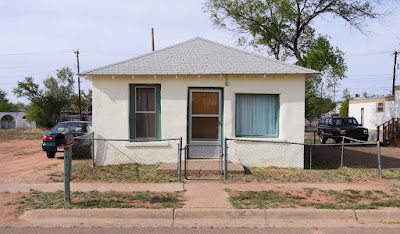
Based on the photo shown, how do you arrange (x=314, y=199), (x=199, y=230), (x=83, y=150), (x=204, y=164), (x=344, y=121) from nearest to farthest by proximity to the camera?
(x=199, y=230) < (x=314, y=199) < (x=204, y=164) < (x=83, y=150) < (x=344, y=121)

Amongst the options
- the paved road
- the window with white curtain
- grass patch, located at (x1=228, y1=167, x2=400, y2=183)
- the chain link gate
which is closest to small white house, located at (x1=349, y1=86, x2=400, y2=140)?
grass patch, located at (x1=228, y1=167, x2=400, y2=183)

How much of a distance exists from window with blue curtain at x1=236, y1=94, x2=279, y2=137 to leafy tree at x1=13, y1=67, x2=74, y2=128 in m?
28.4

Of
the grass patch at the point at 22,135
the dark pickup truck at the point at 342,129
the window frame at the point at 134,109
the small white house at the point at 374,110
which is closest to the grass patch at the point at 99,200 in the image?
the window frame at the point at 134,109

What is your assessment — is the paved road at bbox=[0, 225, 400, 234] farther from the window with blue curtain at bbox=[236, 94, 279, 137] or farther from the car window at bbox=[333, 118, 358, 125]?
the car window at bbox=[333, 118, 358, 125]

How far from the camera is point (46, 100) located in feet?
111

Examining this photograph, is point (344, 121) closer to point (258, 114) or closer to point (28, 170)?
point (258, 114)

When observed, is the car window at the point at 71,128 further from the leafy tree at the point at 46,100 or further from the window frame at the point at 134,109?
the leafy tree at the point at 46,100

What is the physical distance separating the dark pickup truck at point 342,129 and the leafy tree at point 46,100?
84.0 ft

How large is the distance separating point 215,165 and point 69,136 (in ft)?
14.2

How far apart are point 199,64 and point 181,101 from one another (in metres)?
1.30

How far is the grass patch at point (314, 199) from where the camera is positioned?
629 cm

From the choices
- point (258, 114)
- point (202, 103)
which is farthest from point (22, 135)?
point (258, 114)

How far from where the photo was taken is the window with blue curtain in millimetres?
10359

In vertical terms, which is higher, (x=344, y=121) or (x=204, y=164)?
(x=344, y=121)
